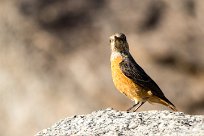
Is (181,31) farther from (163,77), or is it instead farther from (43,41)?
(43,41)

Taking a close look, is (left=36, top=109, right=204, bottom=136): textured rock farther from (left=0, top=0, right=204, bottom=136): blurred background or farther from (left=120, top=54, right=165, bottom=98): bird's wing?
(left=0, top=0, right=204, bottom=136): blurred background

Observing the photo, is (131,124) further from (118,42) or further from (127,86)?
(118,42)

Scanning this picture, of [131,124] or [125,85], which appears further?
[125,85]

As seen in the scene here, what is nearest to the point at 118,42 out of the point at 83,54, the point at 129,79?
the point at 129,79

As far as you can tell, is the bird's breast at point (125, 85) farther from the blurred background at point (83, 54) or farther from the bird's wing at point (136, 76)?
the blurred background at point (83, 54)

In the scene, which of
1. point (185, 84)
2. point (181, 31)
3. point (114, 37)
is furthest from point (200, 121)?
point (181, 31)

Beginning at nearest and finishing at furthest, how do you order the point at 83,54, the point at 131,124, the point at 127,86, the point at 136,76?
the point at 131,124, the point at 127,86, the point at 136,76, the point at 83,54

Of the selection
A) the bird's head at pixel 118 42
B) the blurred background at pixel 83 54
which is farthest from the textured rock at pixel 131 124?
the blurred background at pixel 83 54
